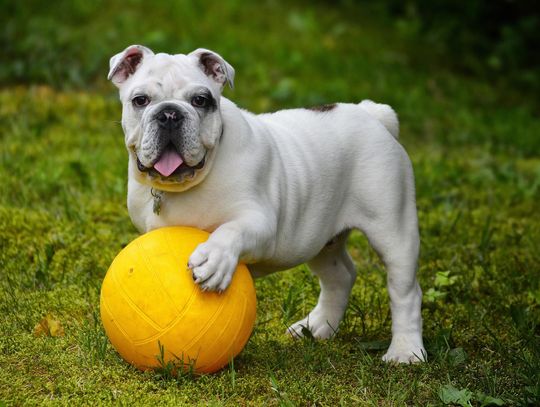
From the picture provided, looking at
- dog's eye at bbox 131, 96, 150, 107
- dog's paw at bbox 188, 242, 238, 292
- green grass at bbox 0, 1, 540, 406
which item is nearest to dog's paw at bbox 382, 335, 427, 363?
green grass at bbox 0, 1, 540, 406

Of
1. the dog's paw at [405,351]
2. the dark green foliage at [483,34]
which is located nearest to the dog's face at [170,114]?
the dog's paw at [405,351]

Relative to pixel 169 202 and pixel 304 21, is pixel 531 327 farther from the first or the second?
pixel 304 21

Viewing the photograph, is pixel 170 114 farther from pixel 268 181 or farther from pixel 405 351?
pixel 405 351

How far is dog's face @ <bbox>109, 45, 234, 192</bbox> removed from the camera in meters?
4.35

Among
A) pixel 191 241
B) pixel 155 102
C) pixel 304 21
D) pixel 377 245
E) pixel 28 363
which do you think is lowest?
pixel 304 21

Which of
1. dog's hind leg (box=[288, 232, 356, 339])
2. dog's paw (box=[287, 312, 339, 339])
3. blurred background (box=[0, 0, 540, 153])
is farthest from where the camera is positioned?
blurred background (box=[0, 0, 540, 153])

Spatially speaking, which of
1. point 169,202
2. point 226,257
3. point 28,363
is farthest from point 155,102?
point 28,363

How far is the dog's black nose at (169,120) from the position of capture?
170 inches

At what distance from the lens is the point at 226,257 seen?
4.27 m

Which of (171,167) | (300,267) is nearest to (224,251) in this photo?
(171,167)

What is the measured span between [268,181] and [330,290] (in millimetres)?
1090

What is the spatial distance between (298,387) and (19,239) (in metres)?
2.88

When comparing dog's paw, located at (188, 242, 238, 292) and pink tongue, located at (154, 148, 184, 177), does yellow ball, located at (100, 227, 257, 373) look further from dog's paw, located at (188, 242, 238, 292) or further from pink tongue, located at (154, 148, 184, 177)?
pink tongue, located at (154, 148, 184, 177)

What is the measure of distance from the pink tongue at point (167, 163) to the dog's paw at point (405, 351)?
5.29 ft
